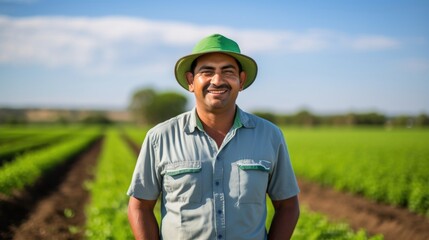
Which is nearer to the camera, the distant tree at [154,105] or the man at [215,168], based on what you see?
the man at [215,168]

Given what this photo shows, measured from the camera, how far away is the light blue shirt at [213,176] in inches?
97.7

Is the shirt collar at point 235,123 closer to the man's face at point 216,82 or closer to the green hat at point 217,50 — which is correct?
the man's face at point 216,82

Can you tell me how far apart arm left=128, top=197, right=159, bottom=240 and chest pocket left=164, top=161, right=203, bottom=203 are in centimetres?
21

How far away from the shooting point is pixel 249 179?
2496 millimetres

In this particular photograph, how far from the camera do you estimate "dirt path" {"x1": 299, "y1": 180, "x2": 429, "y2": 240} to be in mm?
8711

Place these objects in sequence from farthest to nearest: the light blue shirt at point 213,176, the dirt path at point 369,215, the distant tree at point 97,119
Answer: the distant tree at point 97,119, the dirt path at point 369,215, the light blue shirt at point 213,176

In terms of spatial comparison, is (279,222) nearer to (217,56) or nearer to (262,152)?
(262,152)

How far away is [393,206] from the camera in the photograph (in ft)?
35.7

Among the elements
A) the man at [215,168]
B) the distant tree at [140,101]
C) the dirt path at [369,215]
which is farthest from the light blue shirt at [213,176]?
the distant tree at [140,101]

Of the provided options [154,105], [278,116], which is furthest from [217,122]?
[154,105]

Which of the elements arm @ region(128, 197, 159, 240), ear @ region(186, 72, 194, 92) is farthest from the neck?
arm @ region(128, 197, 159, 240)

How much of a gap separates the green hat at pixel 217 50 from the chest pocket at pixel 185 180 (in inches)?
24.3

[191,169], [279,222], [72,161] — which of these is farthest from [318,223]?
[72,161]

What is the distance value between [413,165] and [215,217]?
14.2 m
